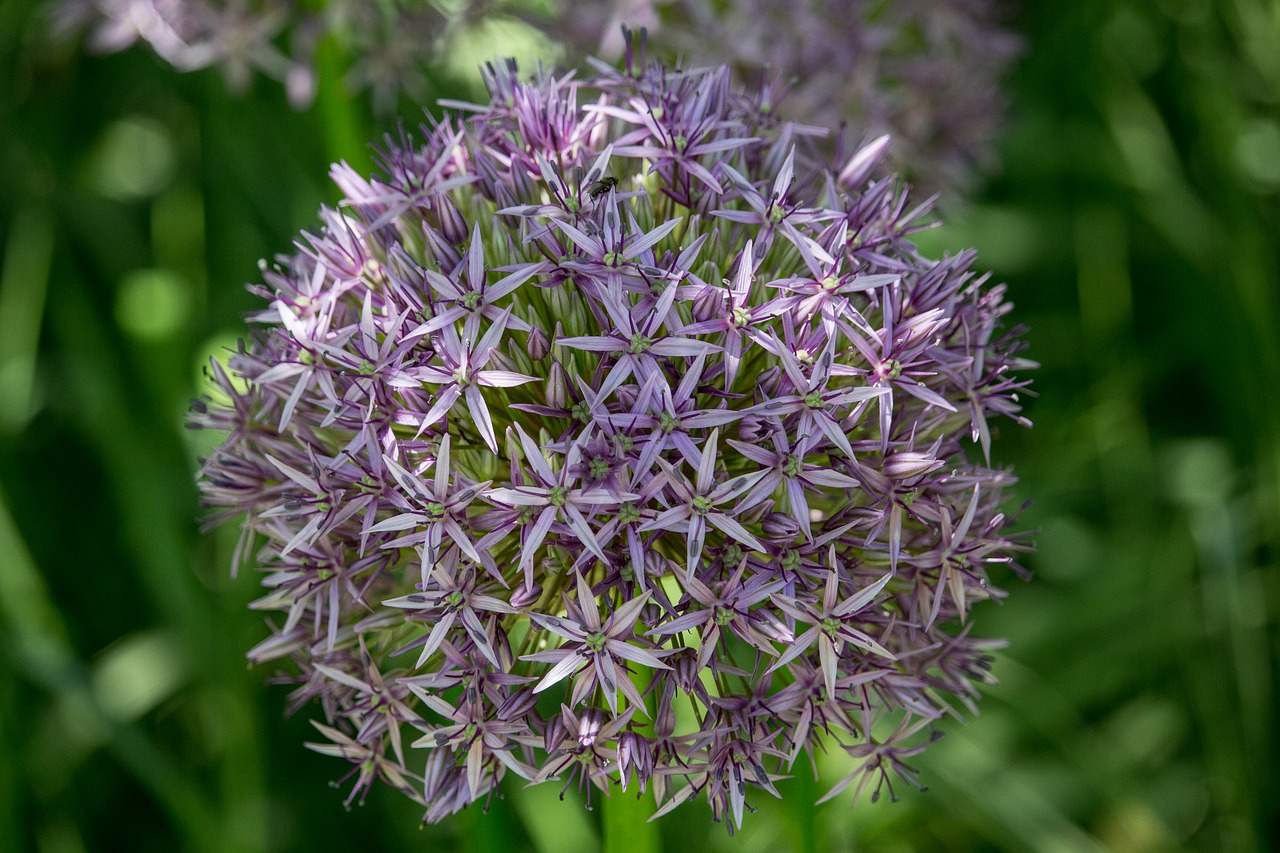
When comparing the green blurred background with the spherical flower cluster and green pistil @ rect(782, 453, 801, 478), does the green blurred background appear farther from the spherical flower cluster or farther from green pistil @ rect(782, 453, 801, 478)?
green pistil @ rect(782, 453, 801, 478)

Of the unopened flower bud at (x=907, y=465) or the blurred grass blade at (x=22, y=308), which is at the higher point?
the blurred grass blade at (x=22, y=308)

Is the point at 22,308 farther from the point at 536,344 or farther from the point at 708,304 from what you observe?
the point at 708,304

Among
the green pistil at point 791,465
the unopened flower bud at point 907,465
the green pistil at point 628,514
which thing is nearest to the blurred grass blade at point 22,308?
the green pistil at point 628,514

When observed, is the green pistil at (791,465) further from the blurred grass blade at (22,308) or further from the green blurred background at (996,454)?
the blurred grass blade at (22,308)

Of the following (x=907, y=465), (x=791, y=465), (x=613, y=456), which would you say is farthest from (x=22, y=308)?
(x=907, y=465)

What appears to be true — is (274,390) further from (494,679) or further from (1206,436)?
(1206,436)

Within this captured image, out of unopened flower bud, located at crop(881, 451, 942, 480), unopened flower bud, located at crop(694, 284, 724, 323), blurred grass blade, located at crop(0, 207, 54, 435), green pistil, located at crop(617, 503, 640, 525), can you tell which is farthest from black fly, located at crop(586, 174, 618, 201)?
blurred grass blade, located at crop(0, 207, 54, 435)

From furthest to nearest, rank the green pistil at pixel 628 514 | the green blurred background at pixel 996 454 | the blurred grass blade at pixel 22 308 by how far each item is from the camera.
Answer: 1. the blurred grass blade at pixel 22 308
2. the green blurred background at pixel 996 454
3. the green pistil at pixel 628 514
